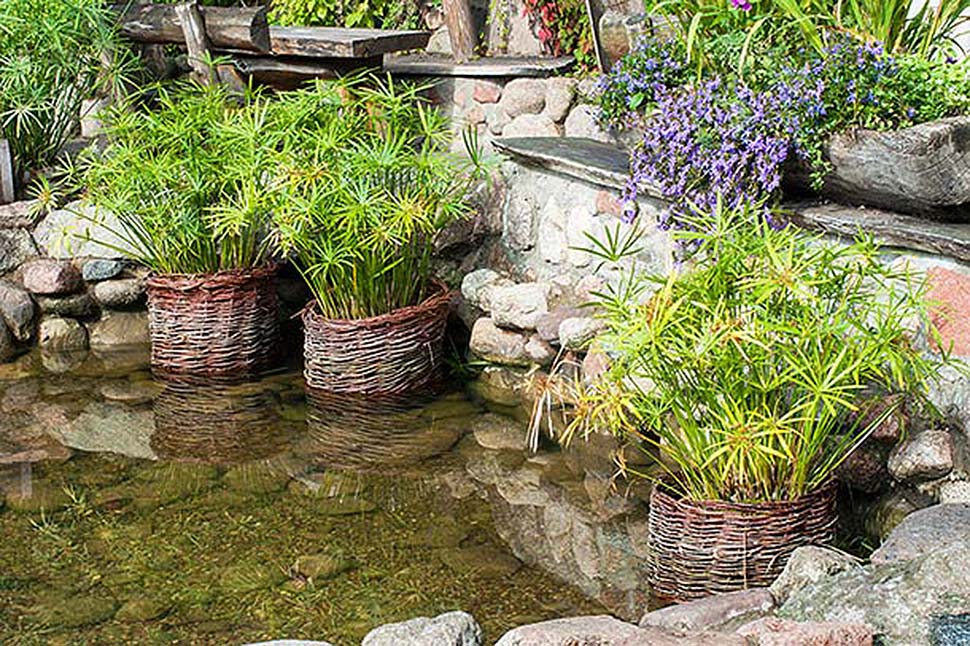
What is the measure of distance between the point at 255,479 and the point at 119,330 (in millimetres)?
1897

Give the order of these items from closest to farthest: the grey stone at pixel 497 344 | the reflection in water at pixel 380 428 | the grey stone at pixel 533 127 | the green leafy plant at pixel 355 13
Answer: the reflection in water at pixel 380 428, the grey stone at pixel 497 344, the grey stone at pixel 533 127, the green leafy plant at pixel 355 13

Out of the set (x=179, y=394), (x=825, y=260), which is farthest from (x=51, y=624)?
(x=825, y=260)

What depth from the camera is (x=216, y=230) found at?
5.80 metres

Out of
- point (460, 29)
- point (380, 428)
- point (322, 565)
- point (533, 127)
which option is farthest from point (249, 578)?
point (460, 29)

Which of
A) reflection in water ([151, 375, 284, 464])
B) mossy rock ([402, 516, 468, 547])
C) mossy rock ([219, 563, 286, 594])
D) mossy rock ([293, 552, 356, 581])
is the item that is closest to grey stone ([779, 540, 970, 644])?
mossy rock ([402, 516, 468, 547])

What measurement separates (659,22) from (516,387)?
158 cm

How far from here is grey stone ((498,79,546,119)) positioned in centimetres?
683

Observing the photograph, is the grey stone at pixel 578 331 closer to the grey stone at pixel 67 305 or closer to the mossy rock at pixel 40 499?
the mossy rock at pixel 40 499

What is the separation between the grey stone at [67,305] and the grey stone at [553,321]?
2261mm

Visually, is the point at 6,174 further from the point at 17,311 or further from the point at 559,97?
the point at 559,97

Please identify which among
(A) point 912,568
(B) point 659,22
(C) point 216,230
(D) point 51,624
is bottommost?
(D) point 51,624

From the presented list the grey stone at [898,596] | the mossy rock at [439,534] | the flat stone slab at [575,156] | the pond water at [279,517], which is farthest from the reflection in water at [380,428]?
the grey stone at [898,596]

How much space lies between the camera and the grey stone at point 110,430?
543 cm

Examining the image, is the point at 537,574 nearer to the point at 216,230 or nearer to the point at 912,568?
the point at 912,568
